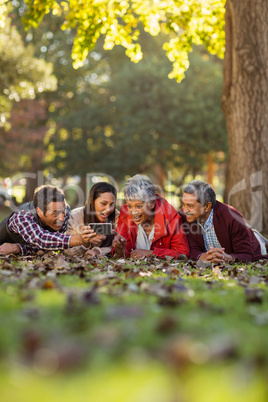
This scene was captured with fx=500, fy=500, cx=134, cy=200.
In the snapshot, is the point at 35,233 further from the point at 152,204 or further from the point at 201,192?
the point at 201,192

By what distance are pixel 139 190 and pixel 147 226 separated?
79 cm

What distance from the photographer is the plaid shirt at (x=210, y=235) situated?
7.84 meters

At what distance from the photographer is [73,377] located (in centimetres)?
240

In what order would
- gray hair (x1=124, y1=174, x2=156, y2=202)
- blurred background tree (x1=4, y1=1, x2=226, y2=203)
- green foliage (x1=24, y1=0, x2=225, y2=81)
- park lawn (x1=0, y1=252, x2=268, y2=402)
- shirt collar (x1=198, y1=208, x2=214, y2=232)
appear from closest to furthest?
1. park lawn (x1=0, y1=252, x2=268, y2=402)
2. gray hair (x1=124, y1=174, x2=156, y2=202)
3. shirt collar (x1=198, y1=208, x2=214, y2=232)
4. green foliage (x1=24, y1=0, x2=225, y2=81)
5. blurred background tree (x1=4, y1=1, x2=226, y2=203)

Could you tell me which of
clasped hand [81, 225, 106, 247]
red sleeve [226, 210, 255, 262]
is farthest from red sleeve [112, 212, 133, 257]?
red sleeve [226, 210, 255, 262]

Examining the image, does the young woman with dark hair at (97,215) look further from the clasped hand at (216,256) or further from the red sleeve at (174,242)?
the clasped hand at (216,256)

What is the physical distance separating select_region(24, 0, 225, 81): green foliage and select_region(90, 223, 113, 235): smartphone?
5688 millimetres

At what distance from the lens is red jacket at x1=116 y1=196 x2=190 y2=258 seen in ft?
26.0

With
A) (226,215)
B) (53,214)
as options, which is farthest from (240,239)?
(53,214)

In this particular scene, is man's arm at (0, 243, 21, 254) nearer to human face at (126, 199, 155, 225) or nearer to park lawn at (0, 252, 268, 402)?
human face at (126, 199, 155, 225)

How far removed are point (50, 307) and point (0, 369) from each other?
1112mm

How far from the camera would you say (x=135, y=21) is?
13086mm

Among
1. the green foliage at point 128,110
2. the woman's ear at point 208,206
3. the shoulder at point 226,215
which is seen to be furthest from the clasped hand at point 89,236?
the green foliage at point 128,110

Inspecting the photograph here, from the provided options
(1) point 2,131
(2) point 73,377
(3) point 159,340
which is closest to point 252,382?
(3) point 159,340
